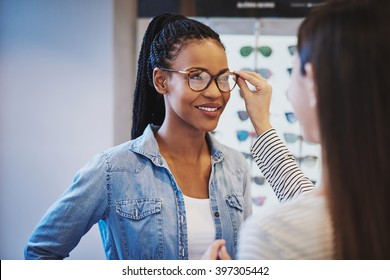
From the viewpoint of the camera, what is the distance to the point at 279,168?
1151 millimetres

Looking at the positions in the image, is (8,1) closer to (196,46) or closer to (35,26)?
(35,26)

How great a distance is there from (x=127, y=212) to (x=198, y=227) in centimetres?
17

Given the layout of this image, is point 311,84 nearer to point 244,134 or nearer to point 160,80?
point 160,80

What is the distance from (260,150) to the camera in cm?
118

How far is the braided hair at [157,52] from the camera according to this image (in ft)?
3.99

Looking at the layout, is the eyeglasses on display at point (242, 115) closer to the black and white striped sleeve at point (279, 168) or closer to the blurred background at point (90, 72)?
the blurred background at point (90, 72)

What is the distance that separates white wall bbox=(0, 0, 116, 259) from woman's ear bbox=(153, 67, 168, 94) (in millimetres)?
1070

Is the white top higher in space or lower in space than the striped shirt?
lower

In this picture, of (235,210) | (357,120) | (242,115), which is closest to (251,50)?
(242,115)

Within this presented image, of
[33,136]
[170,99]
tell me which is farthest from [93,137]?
[170,99]

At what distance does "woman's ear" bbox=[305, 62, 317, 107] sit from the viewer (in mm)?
717

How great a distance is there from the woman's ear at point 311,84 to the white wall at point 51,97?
1.62 meters

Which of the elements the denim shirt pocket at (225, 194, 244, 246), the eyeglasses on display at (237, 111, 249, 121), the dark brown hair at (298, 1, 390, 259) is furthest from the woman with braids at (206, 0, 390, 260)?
the eyeglasses on display at (237, 111, 249, 121)

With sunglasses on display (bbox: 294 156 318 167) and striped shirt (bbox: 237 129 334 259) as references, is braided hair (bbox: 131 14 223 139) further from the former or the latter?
sunglasses on display (bbox: 294 156 318 167)
